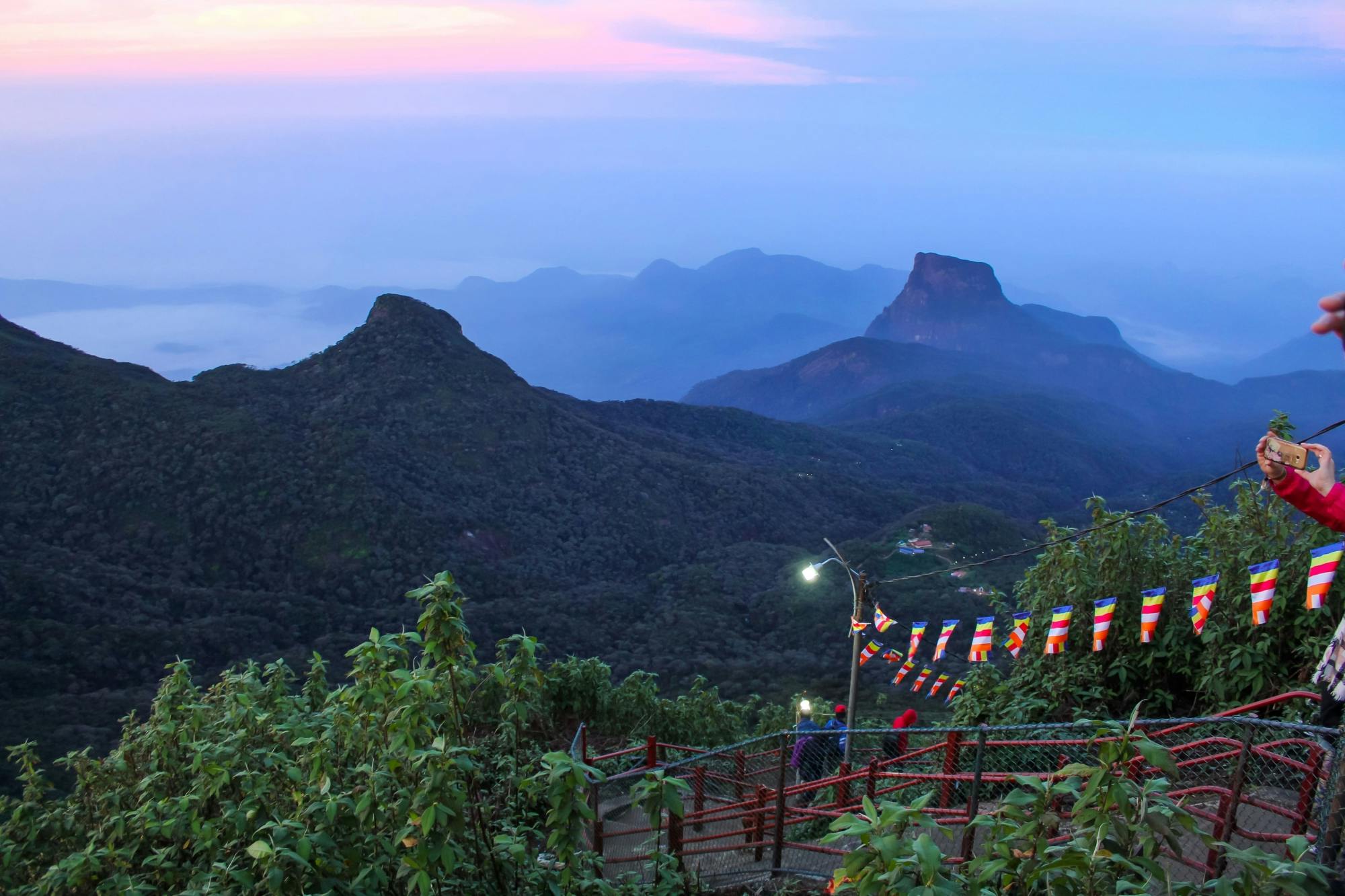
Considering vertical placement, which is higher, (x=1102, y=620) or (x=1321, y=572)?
(x=1321, y=572)

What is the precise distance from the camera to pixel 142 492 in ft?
142

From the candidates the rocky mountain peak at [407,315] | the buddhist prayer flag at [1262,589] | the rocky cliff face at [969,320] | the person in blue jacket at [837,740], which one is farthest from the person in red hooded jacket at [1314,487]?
the rocky cliff face at [969,320]

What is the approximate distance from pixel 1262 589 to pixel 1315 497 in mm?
6347

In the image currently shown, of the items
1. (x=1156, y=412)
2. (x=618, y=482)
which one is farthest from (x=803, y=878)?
(x=1156, y=412)

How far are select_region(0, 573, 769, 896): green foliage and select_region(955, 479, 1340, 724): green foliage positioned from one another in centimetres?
766

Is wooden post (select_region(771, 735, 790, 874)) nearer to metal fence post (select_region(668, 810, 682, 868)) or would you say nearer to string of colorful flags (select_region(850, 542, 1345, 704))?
metal fence post (select_region(668, 810, 682, 868))

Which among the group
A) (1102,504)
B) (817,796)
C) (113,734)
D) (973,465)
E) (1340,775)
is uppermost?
(973,465)

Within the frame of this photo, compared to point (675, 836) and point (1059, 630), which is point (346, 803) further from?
point (1059, 630)

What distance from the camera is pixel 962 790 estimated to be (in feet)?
29.7

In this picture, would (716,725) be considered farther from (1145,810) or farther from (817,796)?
(1145,810)

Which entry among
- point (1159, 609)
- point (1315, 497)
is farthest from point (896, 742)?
point (1315, 497)

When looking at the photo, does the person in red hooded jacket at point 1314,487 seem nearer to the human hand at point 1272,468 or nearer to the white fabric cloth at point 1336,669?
the human hand at point 1272,468

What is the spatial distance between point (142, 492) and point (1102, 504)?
4213cm

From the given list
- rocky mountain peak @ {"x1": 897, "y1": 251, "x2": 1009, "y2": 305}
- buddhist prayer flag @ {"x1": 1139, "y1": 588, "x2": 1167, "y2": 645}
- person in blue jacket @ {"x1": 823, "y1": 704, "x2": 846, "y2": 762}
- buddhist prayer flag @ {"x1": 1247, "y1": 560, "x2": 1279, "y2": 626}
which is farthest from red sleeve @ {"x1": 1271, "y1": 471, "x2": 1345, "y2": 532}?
rocky mountain peak @ {"x1": 897, "y1": 251, "x2": 1009, "y2": 305}
